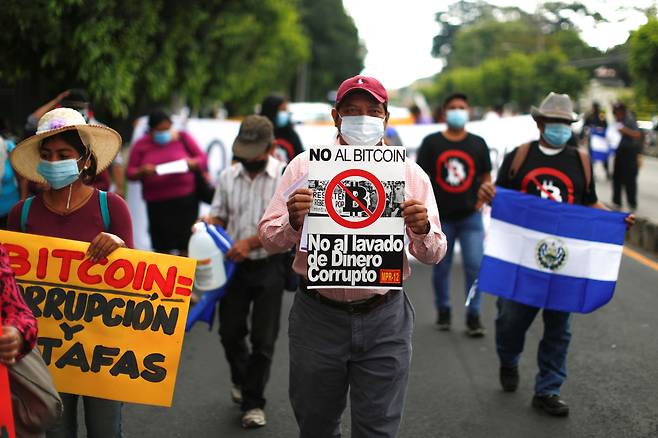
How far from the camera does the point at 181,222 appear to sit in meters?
8.41

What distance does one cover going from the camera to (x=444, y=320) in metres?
7.62

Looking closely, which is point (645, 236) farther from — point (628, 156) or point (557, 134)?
point (557, 134)

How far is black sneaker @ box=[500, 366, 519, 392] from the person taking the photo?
5895 mm

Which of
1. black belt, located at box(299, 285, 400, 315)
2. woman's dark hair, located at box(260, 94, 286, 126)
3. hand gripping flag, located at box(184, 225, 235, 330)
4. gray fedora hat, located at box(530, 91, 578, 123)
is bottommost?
hand gripping flag, located at box(184, 225, 235, 330)

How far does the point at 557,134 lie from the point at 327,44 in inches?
2392

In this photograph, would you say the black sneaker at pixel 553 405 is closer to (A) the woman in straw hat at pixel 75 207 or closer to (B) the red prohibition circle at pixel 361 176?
(B) the red prohibition circle at pixel 361 176

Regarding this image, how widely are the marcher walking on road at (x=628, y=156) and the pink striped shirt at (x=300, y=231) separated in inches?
481

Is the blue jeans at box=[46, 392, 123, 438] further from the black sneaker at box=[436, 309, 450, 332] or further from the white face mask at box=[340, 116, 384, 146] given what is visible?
the black sneaker at box=[436, 309, 450, 332]

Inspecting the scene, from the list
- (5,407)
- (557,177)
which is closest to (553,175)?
(557,177)

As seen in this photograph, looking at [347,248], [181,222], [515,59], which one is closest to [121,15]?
[181,222]

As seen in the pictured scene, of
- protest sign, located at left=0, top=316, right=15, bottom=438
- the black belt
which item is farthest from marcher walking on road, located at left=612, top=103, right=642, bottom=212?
protest sign, located at left=0, top=316, right=15, bottom=438

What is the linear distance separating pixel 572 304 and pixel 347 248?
239cm

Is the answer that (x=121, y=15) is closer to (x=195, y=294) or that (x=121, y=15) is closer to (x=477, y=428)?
(x=195, y=294)

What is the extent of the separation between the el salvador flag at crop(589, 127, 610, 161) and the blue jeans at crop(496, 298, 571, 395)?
594 inches
